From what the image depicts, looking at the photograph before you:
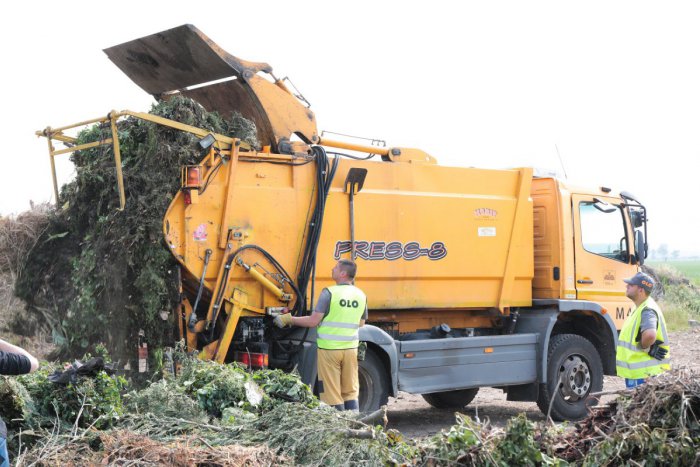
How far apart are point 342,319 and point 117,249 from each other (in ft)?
6.57

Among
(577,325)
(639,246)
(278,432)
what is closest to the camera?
(278,432)

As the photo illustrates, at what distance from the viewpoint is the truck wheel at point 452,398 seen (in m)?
10.2

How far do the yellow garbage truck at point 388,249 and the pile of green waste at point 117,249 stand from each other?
0.53 feet

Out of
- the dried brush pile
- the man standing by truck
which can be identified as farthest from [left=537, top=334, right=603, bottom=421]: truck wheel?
the man standing by truck

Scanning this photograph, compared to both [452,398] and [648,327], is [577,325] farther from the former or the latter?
[648,327]

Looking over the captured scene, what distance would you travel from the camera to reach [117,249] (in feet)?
22.7

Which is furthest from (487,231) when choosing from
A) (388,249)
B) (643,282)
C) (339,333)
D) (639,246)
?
(339,333)

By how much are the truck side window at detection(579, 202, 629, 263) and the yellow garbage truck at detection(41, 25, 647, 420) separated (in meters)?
0.02

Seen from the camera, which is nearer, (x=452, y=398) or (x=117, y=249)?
(x=117, y=249)

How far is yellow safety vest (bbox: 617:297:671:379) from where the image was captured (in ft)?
21.0

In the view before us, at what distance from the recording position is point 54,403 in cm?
484

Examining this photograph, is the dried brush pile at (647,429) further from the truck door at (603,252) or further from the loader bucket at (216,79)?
the truck door at (603,252)

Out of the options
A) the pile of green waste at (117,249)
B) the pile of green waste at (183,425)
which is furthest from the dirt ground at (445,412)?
the pile of green waste at (183,425)

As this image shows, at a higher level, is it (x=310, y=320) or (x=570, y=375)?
(x=310, y=320)
